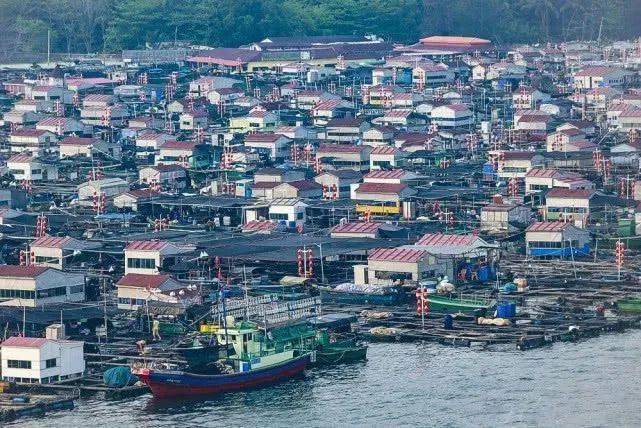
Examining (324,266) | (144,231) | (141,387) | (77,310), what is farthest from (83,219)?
(141,387)

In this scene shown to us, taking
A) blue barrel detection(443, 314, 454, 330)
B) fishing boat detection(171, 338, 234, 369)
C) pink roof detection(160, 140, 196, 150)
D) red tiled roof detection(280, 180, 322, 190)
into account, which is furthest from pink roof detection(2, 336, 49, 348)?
pink roof detection(160, 140, 196, 150)

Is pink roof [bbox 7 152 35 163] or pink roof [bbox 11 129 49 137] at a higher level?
pink roof [bbox 11 129 49 137]

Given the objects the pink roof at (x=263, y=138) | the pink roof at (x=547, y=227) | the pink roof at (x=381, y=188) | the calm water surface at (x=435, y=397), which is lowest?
the calm water surface at (x=435, y=397)

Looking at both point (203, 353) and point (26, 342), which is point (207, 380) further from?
point (26, 342)

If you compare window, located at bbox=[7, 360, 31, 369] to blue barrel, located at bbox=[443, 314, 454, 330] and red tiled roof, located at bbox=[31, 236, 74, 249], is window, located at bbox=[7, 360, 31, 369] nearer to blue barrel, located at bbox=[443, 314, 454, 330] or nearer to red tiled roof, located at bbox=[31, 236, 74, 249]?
blue barrel, located at bbox=[443, 314, 454, 330]

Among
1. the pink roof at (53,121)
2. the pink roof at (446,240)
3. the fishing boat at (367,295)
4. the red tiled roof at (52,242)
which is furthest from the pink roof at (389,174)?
the pink roof at (53,121)

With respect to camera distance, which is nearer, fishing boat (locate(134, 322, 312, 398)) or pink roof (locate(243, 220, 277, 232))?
fishing boat (locate(134, 322, 312, 398))

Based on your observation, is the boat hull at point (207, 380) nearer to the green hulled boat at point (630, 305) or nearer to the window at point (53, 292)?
the window at point (53, 292)

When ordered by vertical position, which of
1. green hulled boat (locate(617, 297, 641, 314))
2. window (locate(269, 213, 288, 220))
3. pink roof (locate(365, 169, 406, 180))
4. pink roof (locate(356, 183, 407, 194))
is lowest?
green hulled boat (locate(617, 297, 641, 314))
